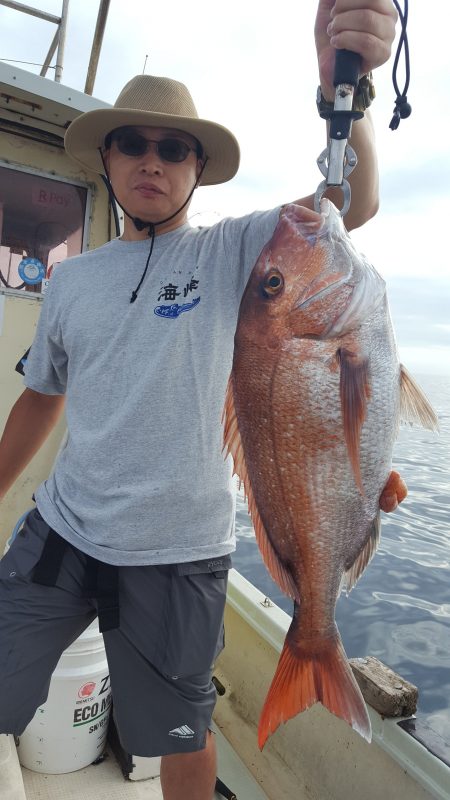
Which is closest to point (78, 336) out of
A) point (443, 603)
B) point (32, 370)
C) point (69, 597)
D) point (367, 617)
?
point (32, 370)

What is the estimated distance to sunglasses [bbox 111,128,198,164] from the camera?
1999 millimetres

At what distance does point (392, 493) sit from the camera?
53.5 inches

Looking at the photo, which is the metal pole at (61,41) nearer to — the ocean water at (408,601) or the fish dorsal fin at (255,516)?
the fish dorsal fin at (255,516)

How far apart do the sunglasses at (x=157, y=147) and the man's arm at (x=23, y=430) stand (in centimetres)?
106

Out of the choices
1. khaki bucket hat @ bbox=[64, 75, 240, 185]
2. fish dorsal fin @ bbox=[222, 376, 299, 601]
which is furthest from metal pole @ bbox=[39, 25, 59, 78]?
fish dorsal fin @ bbox=[222, 376, 299, 601]

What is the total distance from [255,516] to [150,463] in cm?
50

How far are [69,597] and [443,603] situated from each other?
6.11 metres

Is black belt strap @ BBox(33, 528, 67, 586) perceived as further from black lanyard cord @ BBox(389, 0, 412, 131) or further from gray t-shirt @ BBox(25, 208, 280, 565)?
black lanyard cord @ BBox(389, 0, 412, 131)

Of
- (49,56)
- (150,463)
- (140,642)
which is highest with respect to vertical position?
(49,56)

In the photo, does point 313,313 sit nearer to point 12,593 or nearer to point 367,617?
point 12,593

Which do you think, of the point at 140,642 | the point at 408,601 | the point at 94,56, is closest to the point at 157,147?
the point at 140,642

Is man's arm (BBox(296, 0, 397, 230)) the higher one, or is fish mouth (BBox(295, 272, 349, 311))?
man's arm (BBox(296, 0, 397, 230))

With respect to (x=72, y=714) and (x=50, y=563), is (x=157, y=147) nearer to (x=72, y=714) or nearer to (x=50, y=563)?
(x=50, y=563)

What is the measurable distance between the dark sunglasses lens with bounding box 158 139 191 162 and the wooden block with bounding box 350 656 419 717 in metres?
2.16
